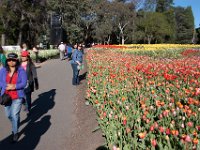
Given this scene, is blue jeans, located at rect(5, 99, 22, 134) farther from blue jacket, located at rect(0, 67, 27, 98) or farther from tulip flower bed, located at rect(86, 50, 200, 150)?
tulip flower bed, located at rect(86, 50, 200, 150)

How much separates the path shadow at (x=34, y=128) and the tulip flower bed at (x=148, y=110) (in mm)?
1315

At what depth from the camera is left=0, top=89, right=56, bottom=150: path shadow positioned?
20.3ft

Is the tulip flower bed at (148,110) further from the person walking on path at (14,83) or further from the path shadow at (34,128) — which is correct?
the person walking on path at (14,83)

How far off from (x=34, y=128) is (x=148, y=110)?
9.90 ft

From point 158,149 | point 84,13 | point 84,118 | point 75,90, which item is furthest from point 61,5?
point 158,149

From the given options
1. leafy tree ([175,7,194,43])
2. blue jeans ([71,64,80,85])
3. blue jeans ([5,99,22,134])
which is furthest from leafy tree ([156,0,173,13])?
blue jeans ([5,99,22,134])

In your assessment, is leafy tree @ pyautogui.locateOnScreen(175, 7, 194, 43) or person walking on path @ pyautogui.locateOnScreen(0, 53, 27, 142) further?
leafy tree @ pyautogui.locateOnScreen(175, 7, 194, 43)

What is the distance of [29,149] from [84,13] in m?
59.8

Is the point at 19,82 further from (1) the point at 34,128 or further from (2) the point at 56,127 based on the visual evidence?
(2) the point at 56,127

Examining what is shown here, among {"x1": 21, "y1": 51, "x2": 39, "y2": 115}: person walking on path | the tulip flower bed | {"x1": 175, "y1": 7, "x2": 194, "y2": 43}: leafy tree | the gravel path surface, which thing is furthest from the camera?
{"x1": 175, "y1": 7, "x2": 194, "y2": 43}: leafy tree

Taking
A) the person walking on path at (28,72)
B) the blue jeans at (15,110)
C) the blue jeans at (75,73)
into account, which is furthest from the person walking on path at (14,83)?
the blue jeans at (75,73)

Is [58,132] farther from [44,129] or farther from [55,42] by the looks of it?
[55,42]

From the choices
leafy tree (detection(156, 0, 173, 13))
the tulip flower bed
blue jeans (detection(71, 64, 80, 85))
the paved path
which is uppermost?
leafy tree (detection(156, 0, 173, 13))

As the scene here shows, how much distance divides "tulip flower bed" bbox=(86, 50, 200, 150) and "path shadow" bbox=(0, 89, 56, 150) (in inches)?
51.8
